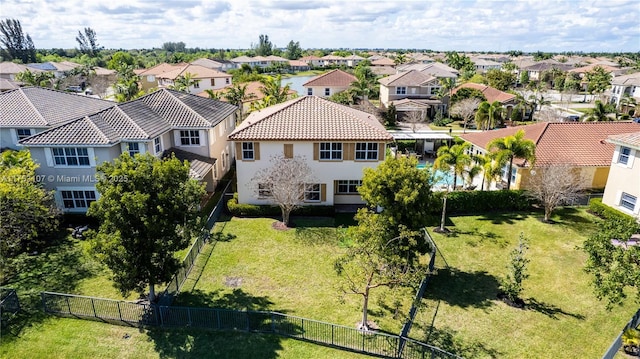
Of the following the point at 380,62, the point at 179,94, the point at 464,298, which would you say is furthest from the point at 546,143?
the point at 380,62

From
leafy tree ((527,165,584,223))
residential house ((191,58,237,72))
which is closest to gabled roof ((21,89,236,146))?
leafy tree ((527,165,584,223))

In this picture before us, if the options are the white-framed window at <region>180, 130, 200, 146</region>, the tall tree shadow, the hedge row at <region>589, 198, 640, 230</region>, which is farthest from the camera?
the white-framed window at <region>180, 130, 200, 146</region>

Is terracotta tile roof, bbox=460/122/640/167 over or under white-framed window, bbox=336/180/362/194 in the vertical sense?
over

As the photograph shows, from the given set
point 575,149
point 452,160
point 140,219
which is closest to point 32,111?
point 140,219

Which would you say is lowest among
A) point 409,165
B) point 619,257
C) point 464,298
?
point 464,298

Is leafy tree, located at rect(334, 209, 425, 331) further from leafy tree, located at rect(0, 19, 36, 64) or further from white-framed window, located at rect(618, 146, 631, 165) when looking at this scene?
leafy tree, located at rect(0, 19, 36, 64)

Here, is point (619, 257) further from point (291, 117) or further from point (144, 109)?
point (144, 109)
